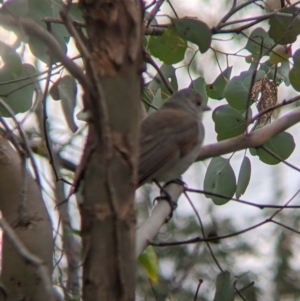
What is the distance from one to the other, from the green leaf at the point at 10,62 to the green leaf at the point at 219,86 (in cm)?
133

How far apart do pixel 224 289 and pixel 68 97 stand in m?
1.00

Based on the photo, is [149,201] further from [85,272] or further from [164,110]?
[85,272]

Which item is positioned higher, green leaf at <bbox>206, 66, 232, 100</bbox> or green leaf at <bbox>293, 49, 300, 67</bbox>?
green leaf at <bbox>206, 66, 232, 100</bbox>

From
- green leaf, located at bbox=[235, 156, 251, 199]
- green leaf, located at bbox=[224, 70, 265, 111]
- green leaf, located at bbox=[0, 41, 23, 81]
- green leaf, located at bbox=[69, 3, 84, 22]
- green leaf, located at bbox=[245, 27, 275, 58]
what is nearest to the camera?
green leaf, located at bbox=[0, 41, 23, 81]

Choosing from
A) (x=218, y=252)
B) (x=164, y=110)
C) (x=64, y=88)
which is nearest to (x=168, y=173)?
(x=164, y=110)

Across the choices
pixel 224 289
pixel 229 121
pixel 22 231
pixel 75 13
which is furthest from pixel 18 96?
pixel 224 289

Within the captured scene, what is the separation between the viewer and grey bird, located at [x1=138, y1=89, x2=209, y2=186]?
156 inches

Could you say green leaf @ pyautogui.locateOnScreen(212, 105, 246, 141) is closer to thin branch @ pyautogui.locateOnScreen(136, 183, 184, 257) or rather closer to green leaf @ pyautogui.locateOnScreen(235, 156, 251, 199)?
green leaf @ pyautogui.locateOnScreen(235, 156, 251, 199)

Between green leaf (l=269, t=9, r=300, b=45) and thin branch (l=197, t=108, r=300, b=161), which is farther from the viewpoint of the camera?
green leaf (l=269, t=9, r=300, b=45)

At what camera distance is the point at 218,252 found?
6570mm

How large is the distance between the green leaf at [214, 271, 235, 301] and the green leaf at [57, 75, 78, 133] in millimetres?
849

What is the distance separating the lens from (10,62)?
99.1 inches

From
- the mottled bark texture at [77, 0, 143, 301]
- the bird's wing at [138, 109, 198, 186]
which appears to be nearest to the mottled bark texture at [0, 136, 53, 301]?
the mottled bark texture at [77, 0, 143, 301]

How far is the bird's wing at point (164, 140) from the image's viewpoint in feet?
12.9
